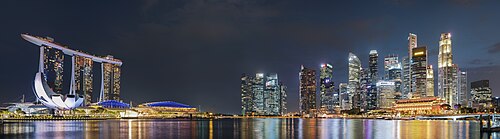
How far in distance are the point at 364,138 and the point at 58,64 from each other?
106297 mm

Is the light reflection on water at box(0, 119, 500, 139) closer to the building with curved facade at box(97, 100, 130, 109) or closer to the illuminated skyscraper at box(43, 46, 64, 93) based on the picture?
the illuminated skyscraper at box(43, 46, 64, 93)

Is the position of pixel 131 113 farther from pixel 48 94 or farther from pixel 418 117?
pixel 418 117

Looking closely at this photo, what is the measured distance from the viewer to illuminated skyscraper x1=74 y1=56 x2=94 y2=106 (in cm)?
16388

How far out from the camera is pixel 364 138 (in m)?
44.9

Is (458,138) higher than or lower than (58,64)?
lower

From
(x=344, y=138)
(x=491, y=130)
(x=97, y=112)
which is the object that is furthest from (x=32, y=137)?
(x=97, y=112)

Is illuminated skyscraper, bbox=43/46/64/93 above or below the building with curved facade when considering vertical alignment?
above

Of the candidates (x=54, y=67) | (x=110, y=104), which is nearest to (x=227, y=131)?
(x=54, y=67)

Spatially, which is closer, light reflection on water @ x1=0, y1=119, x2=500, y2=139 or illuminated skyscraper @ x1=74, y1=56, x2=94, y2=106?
light reflection on water @ x1=0, y1=119, x2=500, y2=139

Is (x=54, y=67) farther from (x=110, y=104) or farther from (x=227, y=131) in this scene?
(x=227, y=131)

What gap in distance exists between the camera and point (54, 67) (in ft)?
421

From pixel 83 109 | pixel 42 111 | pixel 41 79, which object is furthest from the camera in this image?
pixel 83 109

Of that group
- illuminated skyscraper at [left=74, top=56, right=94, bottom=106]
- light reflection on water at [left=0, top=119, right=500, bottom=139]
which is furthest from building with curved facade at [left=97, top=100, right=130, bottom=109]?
light reflection on water at [left=0, top=119, right=500, bottom=139]

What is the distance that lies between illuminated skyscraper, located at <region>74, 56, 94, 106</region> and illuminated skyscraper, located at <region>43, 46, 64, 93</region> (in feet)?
92.2
